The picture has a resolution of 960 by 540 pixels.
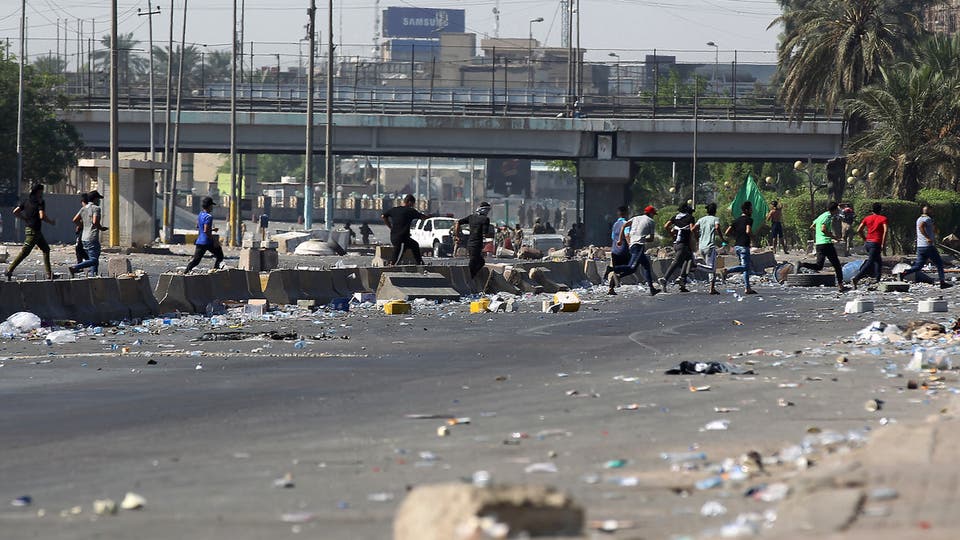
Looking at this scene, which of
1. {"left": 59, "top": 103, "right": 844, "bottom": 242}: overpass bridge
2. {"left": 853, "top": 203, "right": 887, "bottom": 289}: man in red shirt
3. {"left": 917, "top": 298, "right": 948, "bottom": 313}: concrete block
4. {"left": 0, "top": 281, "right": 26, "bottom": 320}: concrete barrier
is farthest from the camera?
{"left": 59, "top": 103, "right": 844, "bottom": 242}: overpass bridge

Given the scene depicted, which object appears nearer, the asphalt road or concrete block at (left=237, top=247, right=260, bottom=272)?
the asphalt road

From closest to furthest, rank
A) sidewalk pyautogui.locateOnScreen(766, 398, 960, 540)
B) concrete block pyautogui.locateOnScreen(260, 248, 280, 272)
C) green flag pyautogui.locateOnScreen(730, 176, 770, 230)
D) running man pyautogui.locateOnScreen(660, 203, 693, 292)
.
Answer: sidewalk pyautogui.locateOnScreen(766, 398, 960, 540) < running man pyautogui.locateOnScreen(660, 203, 693, 292) < concrete block pyautogui.locateOnScreen(260, 248, 280, 272) < green flag pyautogui.locateOnScreen(730, 176, 770, 230)

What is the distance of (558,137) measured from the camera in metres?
72.4

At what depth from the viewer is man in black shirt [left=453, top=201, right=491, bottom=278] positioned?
27891 mm

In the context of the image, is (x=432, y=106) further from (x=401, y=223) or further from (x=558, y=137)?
(x=401, y=223)

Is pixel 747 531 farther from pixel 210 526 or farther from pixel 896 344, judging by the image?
pixel 896 344

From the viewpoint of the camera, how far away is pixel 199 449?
8930 millimetres

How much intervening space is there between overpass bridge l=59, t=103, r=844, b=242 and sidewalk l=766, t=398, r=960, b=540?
62.9m

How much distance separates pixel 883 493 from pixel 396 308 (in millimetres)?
17388

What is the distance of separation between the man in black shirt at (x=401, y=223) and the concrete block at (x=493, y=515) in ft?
74.3

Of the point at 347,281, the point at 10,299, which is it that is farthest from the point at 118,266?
the point at 10,299

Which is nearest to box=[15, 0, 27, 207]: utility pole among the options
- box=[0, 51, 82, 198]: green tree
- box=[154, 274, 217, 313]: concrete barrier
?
box=[0, 51, 82, 198]: green tree

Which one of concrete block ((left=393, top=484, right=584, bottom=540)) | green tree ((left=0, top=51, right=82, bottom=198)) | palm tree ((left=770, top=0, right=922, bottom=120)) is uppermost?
palm tree ((left=770, top=0, right=922, bottom=120))

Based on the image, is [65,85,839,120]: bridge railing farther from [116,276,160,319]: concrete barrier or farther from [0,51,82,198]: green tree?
[116,276,160,319]: concrete barrier
